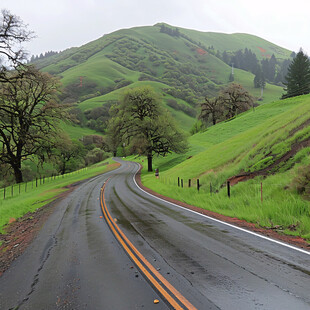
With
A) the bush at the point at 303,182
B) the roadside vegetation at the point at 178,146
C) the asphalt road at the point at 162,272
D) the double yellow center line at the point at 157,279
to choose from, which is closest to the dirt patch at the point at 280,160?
the roadside vegetation at the point at 178,146

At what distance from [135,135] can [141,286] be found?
35325 millimetres

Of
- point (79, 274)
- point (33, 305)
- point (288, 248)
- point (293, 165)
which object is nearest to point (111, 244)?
point (79, 274)

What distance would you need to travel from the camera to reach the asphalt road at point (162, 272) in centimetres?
393

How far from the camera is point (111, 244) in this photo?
7234 millimetres

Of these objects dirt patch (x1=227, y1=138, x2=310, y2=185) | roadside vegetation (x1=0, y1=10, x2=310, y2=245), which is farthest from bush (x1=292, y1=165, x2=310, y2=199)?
dirt patch (x1=227, y1=138, x2=310, y2=185)

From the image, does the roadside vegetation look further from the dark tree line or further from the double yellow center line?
the double yellow center line

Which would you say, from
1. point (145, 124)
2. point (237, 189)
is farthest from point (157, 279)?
point (145, 124)

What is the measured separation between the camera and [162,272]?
4.94m

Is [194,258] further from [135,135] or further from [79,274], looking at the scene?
[135,135]

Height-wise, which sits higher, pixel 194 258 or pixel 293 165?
pixel 293 165

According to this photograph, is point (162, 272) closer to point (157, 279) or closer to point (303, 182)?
point (157, 279)

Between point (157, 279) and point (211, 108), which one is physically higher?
point (211, 108)

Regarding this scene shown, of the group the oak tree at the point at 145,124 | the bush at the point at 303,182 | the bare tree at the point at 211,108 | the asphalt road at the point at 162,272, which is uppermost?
the bare tree at the point at 211,108

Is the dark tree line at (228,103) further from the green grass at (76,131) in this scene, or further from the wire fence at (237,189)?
the green grass at (76,131)
